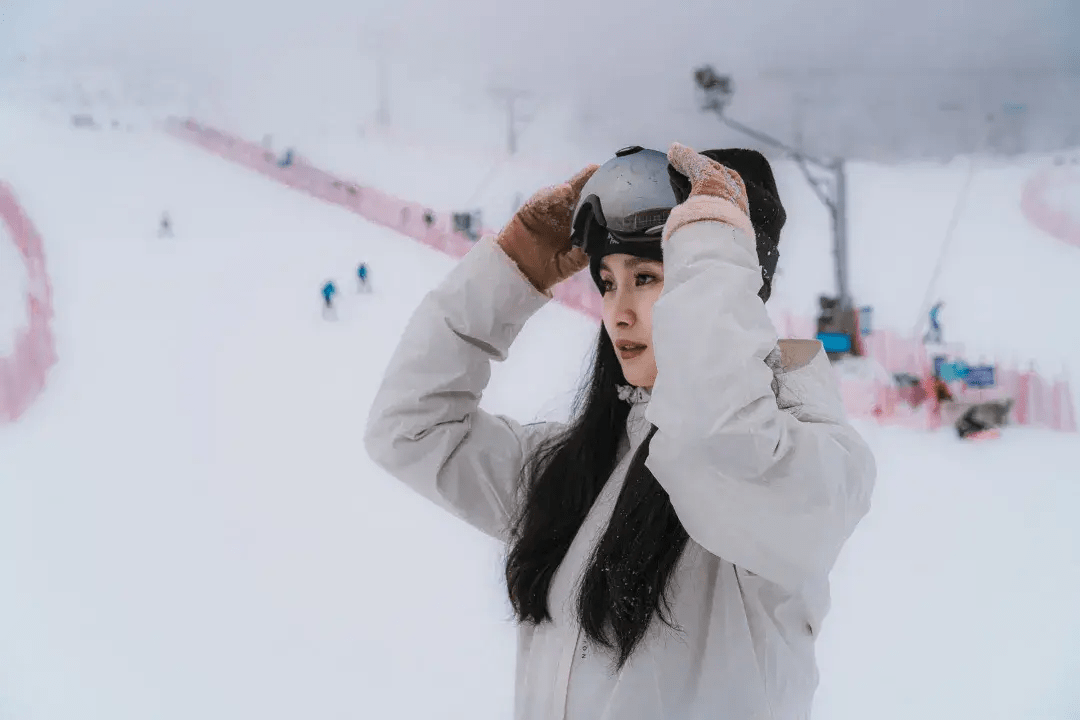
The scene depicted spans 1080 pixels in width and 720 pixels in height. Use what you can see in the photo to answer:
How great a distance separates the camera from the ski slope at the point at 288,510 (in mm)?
2020

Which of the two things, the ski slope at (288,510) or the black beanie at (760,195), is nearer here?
the black beanie at (760,195)

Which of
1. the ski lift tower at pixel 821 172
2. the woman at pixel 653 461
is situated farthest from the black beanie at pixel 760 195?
the ski lift tower at pixel 821 172

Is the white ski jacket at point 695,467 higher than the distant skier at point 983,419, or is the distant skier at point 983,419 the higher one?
the white ski jacket at point 695,467

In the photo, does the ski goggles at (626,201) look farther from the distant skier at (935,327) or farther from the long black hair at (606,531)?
the distant skier at (935,327)

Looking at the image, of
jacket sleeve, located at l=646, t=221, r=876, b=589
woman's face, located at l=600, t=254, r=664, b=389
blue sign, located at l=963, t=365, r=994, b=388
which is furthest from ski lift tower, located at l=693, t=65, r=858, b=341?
jacket sleeve, located at l=646, t=221, r=876, b=589

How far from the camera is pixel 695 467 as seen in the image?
681 mm

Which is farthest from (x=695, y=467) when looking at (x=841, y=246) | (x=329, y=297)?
(x=329, y=297)

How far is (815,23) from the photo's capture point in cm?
261

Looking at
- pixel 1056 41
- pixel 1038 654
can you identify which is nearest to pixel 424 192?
pixel 1056 41

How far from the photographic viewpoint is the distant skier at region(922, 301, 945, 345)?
2.89m

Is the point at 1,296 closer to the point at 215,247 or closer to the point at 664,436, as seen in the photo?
the point at 215,247

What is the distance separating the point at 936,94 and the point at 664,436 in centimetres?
259

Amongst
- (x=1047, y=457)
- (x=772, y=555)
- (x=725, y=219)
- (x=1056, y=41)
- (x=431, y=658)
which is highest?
(x=1056, y=41)

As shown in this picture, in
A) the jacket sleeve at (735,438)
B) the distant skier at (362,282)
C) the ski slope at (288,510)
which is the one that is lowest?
the ski slope at (288,510)
